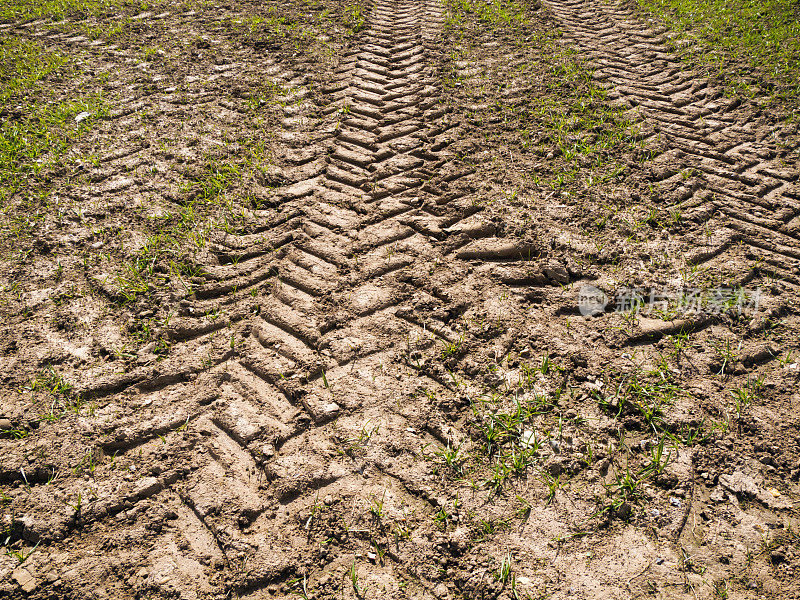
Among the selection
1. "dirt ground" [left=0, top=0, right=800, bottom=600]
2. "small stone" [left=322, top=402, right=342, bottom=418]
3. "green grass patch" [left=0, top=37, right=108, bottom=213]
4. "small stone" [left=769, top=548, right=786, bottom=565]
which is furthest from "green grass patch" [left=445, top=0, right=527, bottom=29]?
"small stone" [left=769, top=548, right=786, bottom=565]

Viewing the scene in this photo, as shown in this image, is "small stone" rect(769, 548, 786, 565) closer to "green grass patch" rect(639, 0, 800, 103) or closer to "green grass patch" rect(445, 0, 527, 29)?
"green grass patch" rect(639, 0, 800, 103)

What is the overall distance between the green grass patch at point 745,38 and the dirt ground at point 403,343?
0.51 meters

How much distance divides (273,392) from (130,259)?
1416mm

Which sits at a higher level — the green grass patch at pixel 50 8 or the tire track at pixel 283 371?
the green grass patch at pixel 50 8

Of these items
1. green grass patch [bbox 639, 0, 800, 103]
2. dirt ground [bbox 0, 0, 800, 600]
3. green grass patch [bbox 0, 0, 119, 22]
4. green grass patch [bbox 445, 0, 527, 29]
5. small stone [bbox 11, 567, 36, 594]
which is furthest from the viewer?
green grass patch [bbox 445, 0, 527, 29]

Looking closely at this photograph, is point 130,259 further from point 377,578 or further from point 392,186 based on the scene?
point 377,578

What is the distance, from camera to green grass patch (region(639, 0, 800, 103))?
4.57 m
